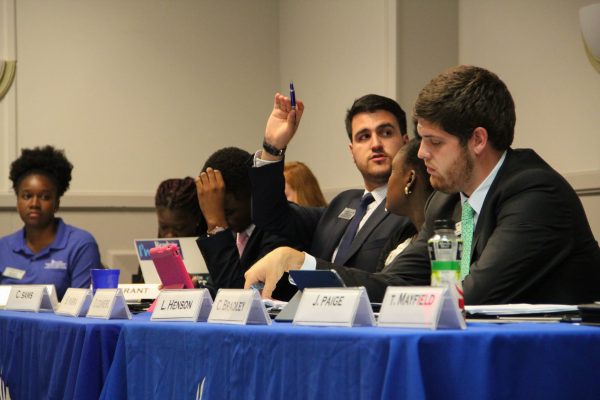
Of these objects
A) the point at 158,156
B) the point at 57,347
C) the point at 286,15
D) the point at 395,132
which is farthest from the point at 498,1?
the point at 57,347

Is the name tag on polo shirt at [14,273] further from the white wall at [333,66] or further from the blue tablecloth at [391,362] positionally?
the blue tablecloth at [391,362]

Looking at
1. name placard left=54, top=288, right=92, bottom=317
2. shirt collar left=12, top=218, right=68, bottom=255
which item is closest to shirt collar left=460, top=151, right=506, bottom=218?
name placard left=54, top=288, right=92, bottom=317

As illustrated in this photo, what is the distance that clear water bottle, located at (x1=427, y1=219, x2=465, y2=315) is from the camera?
1530 mm

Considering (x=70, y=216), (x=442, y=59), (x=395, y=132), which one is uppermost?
(x=442, y=59)

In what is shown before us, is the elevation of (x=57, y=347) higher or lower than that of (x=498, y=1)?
lower

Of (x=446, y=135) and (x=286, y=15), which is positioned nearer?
(x=446, y=135)

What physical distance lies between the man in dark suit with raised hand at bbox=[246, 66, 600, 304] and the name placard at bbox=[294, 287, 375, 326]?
50cm

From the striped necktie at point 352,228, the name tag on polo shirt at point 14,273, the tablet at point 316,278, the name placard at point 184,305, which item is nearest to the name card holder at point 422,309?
the tablet at point 316,278

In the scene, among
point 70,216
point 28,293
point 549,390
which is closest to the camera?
point 549,390

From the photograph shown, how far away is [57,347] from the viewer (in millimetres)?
2053

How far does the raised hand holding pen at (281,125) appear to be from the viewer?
299cm

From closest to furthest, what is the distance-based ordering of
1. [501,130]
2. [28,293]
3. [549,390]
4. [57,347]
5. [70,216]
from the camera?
1. [549,390]
2. [57,347]
3. [501,130]
4. [28,293]
5. [70,216]

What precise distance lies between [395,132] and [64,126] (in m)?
3.08

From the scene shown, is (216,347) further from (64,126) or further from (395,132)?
(64,126)
